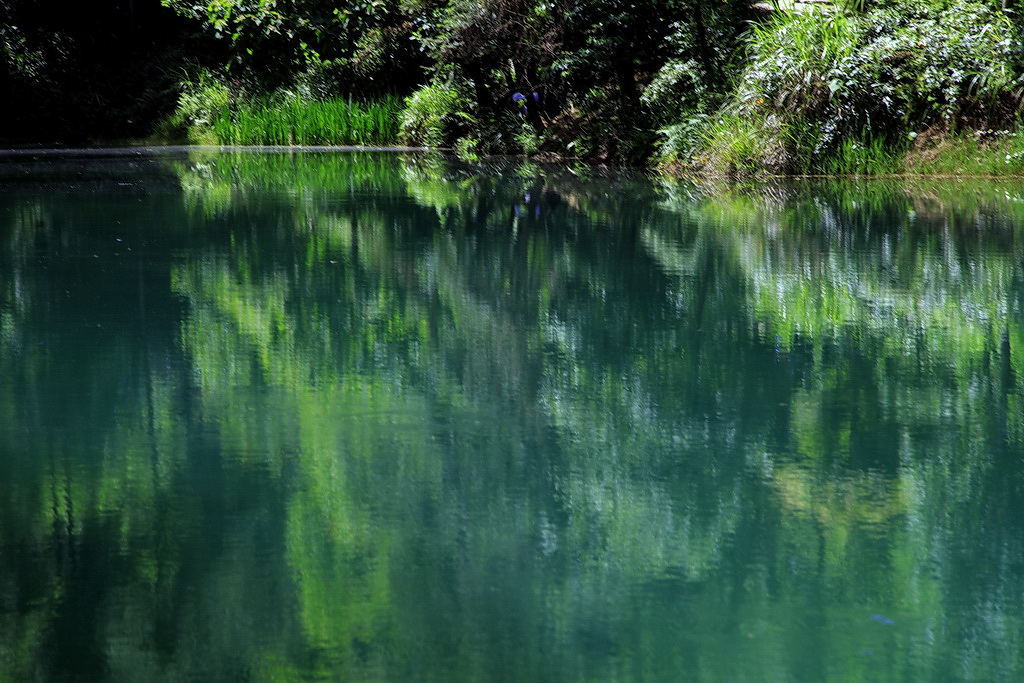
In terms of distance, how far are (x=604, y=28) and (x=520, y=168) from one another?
90.0 inches

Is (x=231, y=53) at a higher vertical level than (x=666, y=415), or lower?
higher

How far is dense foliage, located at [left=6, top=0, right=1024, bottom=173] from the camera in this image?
442 inches

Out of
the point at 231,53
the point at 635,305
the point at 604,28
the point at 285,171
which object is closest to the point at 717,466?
the point at 635,305

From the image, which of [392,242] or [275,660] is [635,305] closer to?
[392,242]

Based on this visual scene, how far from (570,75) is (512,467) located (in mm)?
12167

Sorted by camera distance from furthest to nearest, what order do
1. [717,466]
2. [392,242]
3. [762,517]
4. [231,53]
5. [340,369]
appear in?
[231,53] < [392,242] < [340,369] < [717,466] < [762,517]

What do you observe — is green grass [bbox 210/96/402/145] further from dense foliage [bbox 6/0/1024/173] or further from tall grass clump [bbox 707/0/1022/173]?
tall grass clump [bbox 707/0/1022/173]

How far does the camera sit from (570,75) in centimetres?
1446

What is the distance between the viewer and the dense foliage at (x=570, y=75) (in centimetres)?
1123

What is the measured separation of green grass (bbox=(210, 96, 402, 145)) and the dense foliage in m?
0.05

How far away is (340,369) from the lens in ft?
12.4

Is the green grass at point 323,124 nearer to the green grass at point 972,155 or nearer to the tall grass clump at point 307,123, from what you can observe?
the tall grass clump at point 307,123

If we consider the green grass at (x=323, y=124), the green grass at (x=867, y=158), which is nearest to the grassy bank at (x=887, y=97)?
the green grass at (x=867, y=158)

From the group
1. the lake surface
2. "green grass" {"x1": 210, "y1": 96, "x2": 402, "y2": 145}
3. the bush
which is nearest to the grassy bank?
the bush
